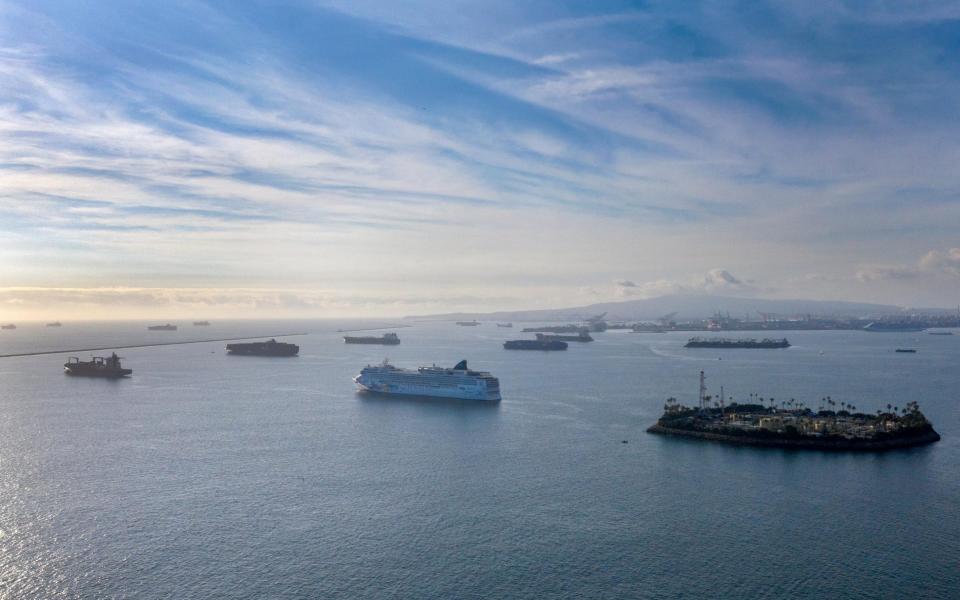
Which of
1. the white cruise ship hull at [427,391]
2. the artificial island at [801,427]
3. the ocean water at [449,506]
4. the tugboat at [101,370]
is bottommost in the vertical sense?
the ocean water at [449,506]

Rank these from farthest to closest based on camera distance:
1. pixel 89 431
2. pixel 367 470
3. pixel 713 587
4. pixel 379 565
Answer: pixel 89 431 → pixel 367 470 → pixel 379 565 → pixel 713 587

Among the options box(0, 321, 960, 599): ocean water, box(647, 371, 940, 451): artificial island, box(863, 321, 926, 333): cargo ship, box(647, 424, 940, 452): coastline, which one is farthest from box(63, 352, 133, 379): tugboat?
box(863, 321, 926, 333): cargo ship

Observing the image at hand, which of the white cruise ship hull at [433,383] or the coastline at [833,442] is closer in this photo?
the coastline at [833,442]

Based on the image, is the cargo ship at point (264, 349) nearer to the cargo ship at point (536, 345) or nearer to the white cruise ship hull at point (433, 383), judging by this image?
the cargo ship at point (536, 345)

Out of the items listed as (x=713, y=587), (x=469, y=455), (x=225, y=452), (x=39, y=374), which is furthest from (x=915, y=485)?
(x=39, y=374)

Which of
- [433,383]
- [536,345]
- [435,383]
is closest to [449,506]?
[435,383]

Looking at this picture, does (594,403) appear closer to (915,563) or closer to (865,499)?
(865,499)

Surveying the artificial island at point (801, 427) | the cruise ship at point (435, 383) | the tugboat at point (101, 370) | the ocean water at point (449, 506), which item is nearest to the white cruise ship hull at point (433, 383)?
the cruise ship at point (435, 383)
